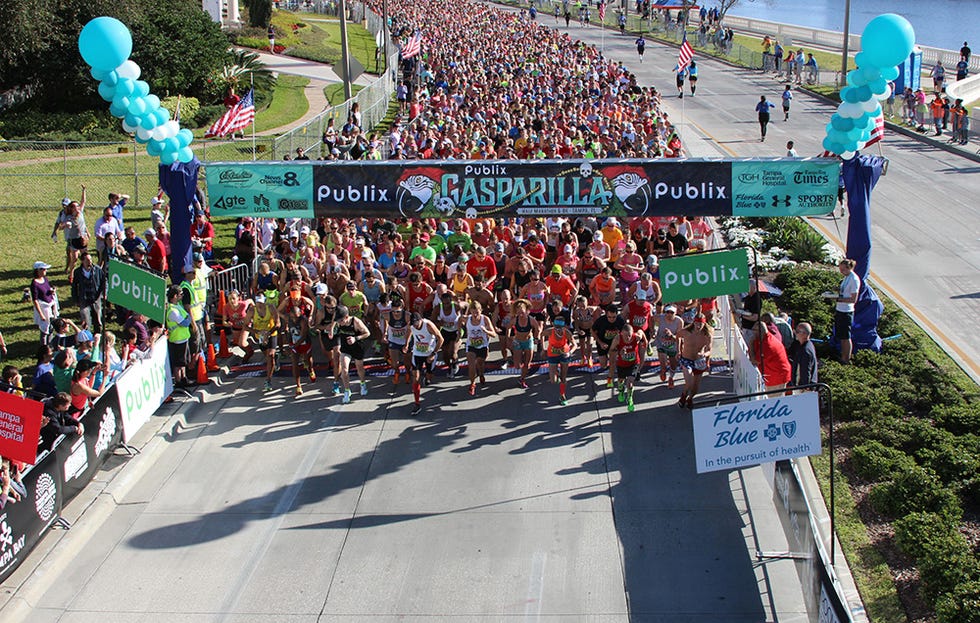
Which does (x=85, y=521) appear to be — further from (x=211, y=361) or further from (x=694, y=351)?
(x=694, y=351)

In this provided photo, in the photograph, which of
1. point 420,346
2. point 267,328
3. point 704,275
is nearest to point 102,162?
point 267,328

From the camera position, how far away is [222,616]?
366 inches

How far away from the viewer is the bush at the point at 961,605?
8.20 metres

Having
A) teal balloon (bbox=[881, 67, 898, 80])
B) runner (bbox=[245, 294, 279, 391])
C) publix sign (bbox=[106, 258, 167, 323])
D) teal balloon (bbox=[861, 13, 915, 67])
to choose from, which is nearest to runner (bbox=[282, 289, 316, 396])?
runner (bbox=[245, 294, 279, 391])

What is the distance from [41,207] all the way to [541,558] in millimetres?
18761

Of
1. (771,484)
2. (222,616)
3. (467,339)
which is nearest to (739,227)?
(467,339)

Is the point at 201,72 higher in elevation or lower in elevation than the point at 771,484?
higher

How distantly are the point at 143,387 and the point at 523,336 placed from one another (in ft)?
17.0

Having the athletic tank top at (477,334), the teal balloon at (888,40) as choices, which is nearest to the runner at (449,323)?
the athletic tank top at (477,334)

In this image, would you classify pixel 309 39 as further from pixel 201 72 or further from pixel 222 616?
pixel 222 616

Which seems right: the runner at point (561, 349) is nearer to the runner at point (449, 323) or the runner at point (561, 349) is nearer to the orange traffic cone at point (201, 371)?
the runner at point (449, 323)

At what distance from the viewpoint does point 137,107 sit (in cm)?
1438

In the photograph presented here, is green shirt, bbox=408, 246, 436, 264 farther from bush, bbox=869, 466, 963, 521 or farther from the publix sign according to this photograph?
bush, bbox=869, 466, 963, 521

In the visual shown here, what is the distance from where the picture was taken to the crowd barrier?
32.2 ft
